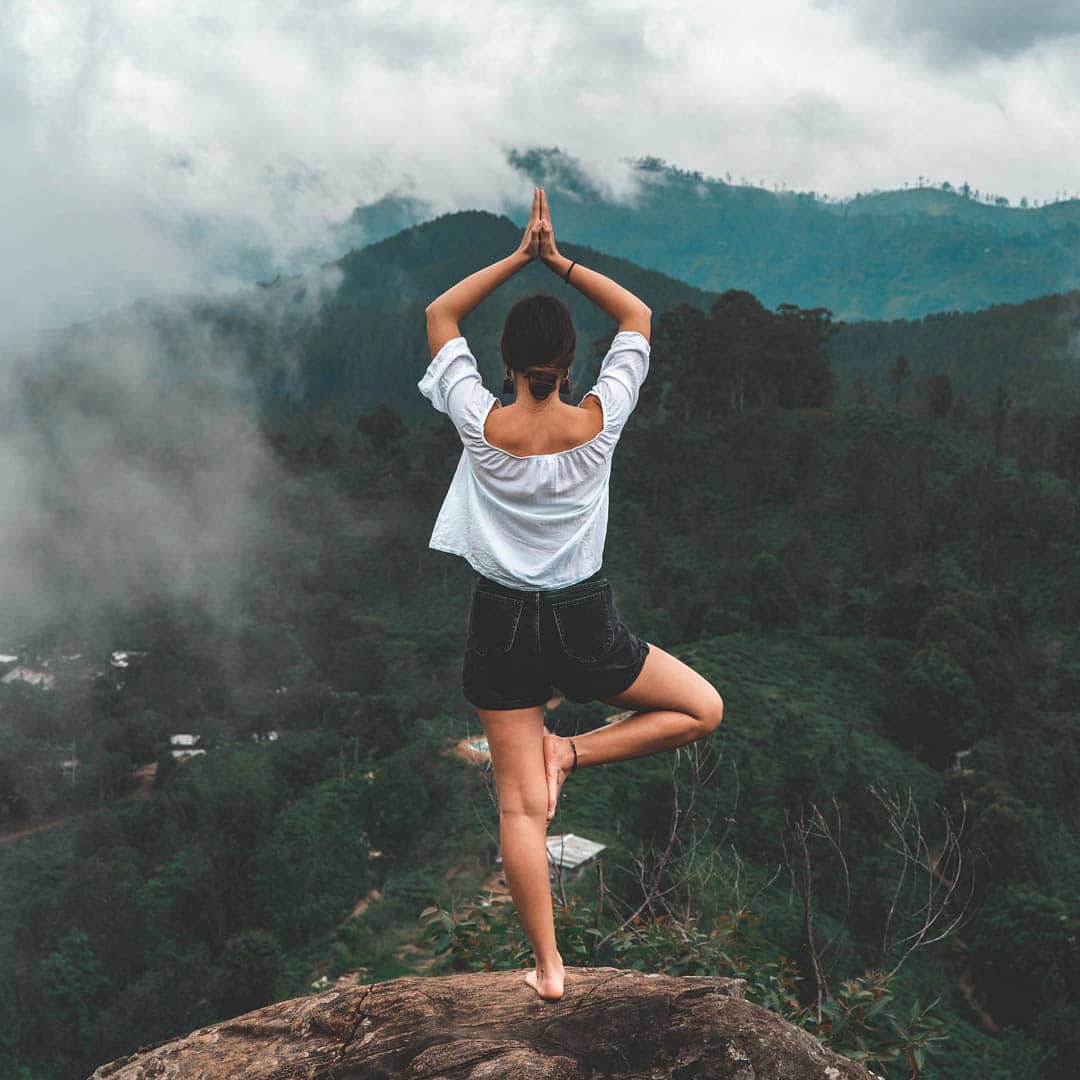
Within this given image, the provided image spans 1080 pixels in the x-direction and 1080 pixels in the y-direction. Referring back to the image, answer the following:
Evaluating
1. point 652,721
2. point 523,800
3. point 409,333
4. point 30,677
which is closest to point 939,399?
point 30,677

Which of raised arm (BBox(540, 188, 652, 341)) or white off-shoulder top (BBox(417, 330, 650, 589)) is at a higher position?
raised arm (BBox(540, 188, 652, 341))

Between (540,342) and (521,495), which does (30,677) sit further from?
(540,342)

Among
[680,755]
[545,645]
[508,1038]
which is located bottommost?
[680,755]

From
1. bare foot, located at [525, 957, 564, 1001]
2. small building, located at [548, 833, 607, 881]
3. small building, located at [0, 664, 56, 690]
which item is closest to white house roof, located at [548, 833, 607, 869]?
small building, located at [548, 833, 607, 881]

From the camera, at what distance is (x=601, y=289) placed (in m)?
2.82

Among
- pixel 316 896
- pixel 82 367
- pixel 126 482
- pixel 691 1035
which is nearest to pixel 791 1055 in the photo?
pixel 691 1035

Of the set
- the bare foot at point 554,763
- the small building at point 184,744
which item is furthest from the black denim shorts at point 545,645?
the small building at point 184,744

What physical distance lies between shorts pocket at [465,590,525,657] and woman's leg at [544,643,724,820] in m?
0.42

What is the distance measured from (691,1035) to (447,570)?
43.3 metres

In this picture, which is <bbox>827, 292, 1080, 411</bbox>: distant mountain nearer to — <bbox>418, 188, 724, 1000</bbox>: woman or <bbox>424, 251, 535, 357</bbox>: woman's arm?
<bbox>418, 188, 724, 1000</bbox>: woman

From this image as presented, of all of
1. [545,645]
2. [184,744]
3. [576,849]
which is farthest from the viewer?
[184,744]

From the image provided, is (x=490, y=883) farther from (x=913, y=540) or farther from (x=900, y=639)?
(x=913, y=540)

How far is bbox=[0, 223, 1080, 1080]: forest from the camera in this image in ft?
49.2

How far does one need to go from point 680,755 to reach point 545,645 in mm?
7299
